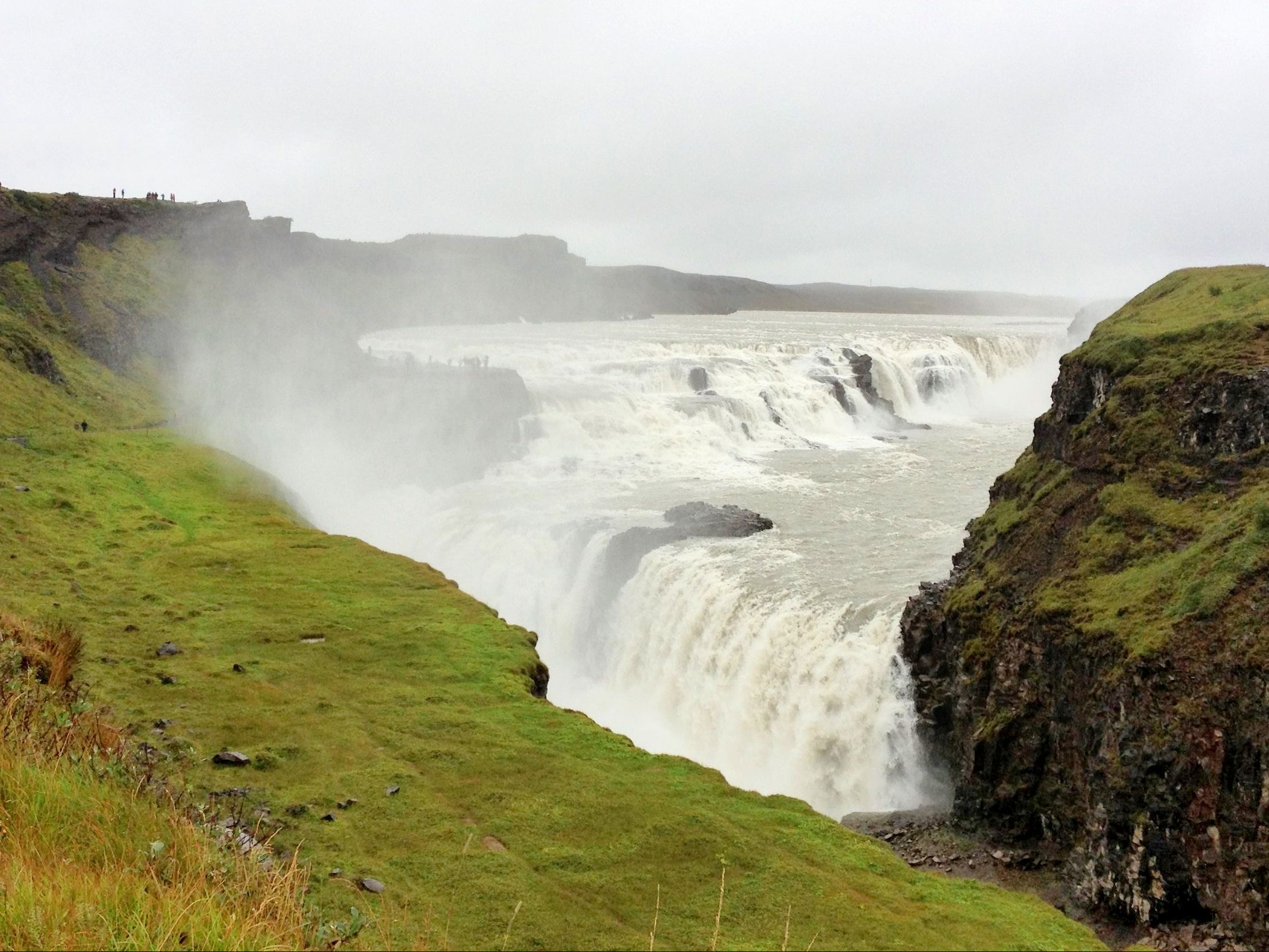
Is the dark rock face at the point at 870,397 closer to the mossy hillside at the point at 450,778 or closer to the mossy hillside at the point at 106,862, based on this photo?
the mossy hillside at the point at 450,778

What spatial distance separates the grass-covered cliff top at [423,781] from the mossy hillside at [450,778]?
0.10 ft

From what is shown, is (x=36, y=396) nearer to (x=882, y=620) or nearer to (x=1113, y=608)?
(x=882, y=620)

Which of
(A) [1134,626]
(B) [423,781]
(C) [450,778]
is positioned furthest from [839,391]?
(B) [423,781]

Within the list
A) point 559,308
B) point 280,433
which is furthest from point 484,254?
point 280,433

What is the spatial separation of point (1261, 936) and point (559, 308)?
13901 cm

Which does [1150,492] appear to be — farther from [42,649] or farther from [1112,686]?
[42,649]

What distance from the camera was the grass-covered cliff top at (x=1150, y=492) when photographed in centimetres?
1215

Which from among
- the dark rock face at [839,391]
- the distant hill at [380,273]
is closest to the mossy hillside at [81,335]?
the distant hill at [380,273]

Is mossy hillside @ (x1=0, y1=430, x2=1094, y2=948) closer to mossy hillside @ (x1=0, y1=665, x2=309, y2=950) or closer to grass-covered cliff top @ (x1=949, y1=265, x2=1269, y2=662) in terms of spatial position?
mossy hillside @ (x1=0, y1=665, x2=309, y2=950)

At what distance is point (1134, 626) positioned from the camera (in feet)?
40.8

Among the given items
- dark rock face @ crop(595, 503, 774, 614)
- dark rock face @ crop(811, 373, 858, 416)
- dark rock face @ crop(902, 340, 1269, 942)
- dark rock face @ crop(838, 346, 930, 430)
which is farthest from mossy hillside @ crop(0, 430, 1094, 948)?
dark rock face @ crop(838, 346, 930, 430)

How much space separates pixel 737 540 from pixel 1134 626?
50.1ft

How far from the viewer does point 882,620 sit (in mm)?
19688

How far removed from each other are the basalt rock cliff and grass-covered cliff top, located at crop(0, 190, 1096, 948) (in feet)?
13.4
